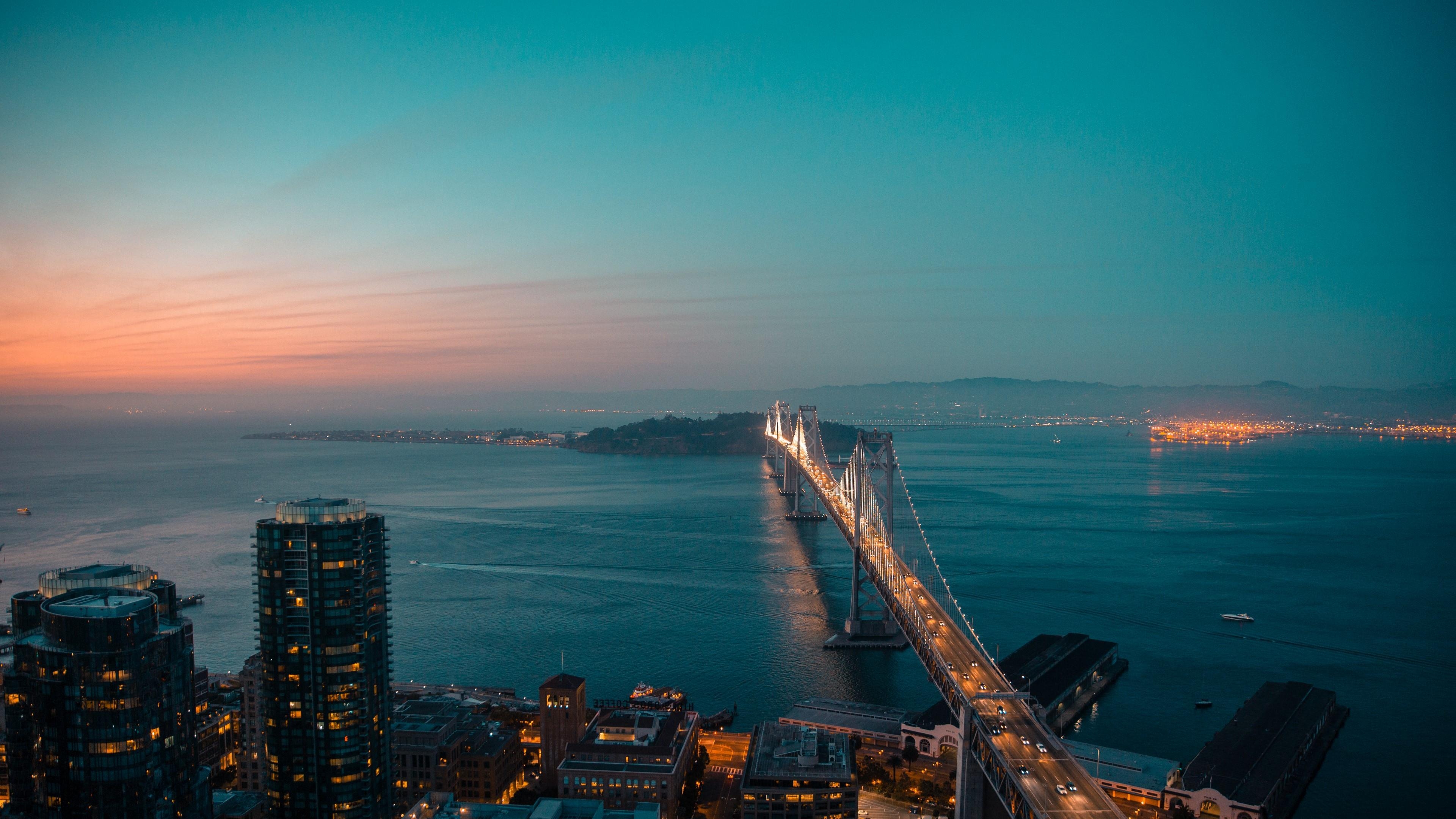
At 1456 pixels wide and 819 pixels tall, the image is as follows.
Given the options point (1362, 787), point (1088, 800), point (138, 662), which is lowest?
point (1362, 787)

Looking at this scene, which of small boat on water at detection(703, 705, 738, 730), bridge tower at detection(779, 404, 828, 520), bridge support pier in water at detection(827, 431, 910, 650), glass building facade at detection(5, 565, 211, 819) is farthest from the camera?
bridge tower at detection(779, 404, 828, 520)

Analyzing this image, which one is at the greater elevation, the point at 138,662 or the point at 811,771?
the point at 138,662

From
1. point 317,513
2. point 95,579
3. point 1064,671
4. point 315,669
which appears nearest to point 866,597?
point 1064,671

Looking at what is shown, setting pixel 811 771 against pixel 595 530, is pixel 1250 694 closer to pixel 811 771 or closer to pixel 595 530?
pixel 811 771

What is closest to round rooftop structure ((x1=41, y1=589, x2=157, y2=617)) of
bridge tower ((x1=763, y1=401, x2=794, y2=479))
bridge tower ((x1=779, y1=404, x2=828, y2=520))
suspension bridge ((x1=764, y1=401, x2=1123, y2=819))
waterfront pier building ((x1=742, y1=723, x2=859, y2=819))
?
waterfront pier building ((x1=742, y1=723, x2=859, y2=819))

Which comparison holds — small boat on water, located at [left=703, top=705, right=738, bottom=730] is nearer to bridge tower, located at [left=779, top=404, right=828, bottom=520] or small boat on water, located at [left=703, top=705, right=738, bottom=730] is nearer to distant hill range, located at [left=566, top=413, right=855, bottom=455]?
bridge tower, located at [left=779, top=404, right=828, bottom=520]

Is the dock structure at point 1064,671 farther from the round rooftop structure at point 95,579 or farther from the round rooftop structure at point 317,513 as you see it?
the round rooftop structure at point 95,579

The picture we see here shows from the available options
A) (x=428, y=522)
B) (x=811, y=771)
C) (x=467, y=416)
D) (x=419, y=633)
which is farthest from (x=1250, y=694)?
(x=467, y=416)
